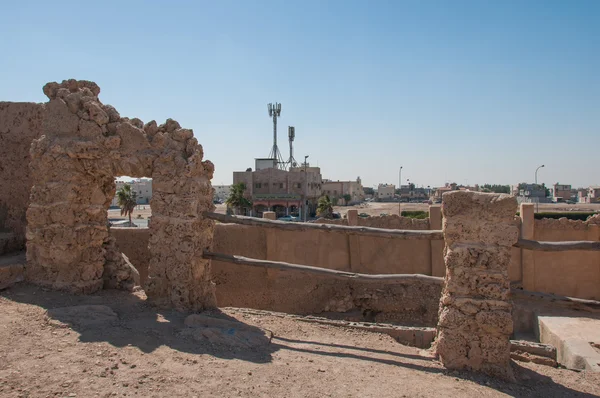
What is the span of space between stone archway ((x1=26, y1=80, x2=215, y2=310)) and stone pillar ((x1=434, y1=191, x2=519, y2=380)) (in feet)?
10.3

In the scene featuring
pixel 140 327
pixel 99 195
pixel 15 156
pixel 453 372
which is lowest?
pixel 453 372

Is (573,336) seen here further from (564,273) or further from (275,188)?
(275,188)

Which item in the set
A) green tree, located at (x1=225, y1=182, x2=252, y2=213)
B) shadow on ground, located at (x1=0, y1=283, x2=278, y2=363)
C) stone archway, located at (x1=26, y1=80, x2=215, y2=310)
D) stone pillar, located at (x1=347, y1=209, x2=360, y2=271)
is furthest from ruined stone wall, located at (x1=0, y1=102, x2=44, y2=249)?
green tree, located at (x1=225, y1=182, x2=252, y2=213)

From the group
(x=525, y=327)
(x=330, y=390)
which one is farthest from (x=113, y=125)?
(x=525, y=327)

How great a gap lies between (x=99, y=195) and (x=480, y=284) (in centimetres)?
519

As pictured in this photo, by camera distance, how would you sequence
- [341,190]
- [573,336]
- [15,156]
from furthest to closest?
[341,190] < [573,336] < [15,156]

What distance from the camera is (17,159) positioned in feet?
23.6

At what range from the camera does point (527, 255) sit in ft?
35.7

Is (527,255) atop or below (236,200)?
below

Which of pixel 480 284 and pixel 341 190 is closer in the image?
pixel 480 284

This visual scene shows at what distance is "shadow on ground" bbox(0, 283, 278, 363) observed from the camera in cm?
432

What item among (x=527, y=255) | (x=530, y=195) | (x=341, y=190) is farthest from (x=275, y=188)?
(x=530, y=195)

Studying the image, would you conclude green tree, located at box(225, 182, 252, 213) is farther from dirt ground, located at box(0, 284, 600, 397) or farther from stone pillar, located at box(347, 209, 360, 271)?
dirt ground, located at box(0, 284, 600, 397)

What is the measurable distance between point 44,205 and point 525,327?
1009cm
